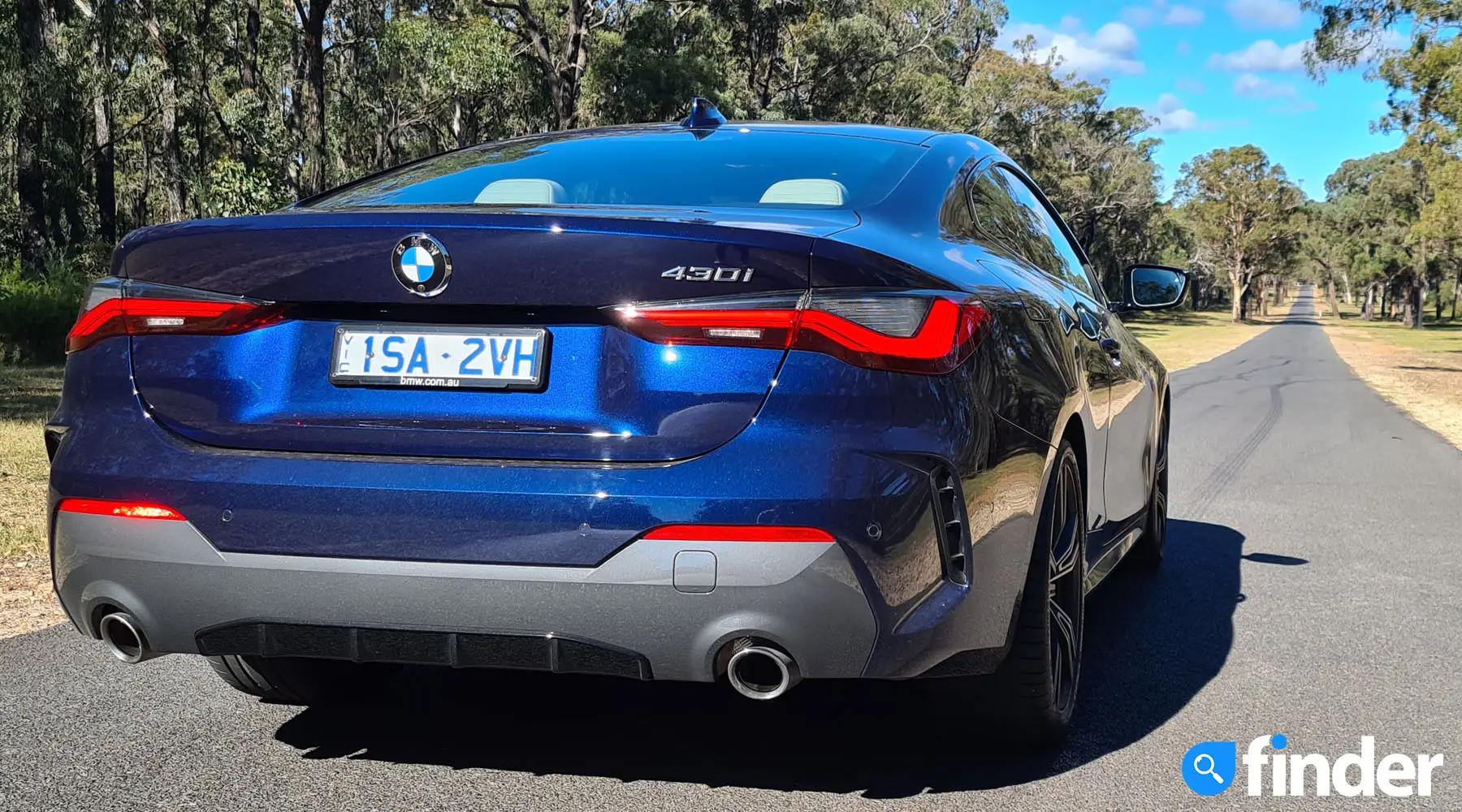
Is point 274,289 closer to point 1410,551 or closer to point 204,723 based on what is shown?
point 204,723

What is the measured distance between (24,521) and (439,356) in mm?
5112

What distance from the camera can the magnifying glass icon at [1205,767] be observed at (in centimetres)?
335

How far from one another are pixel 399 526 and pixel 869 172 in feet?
5.19

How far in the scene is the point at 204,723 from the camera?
12.0ft

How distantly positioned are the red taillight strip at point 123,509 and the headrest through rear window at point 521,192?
1113 millimetres

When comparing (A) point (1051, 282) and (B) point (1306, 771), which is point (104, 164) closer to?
(A) point (1051, 282)

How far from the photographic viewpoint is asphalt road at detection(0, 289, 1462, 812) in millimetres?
3154

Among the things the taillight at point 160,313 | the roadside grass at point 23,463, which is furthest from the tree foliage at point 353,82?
the taillight at point 160,313

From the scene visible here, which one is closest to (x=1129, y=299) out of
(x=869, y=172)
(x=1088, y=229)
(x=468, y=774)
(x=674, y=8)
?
(x=1088, y=229)

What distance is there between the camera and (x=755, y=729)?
3.62 m

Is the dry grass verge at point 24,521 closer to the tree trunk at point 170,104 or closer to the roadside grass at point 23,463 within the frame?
the roadside grass at point 23,463

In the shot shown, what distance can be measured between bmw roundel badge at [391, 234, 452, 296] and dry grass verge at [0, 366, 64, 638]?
9.62 feet

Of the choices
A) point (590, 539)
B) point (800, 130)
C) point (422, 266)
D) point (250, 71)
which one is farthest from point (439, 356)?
point (250, 71)

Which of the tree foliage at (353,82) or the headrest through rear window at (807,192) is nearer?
the headrest through rear window at (807,192)
